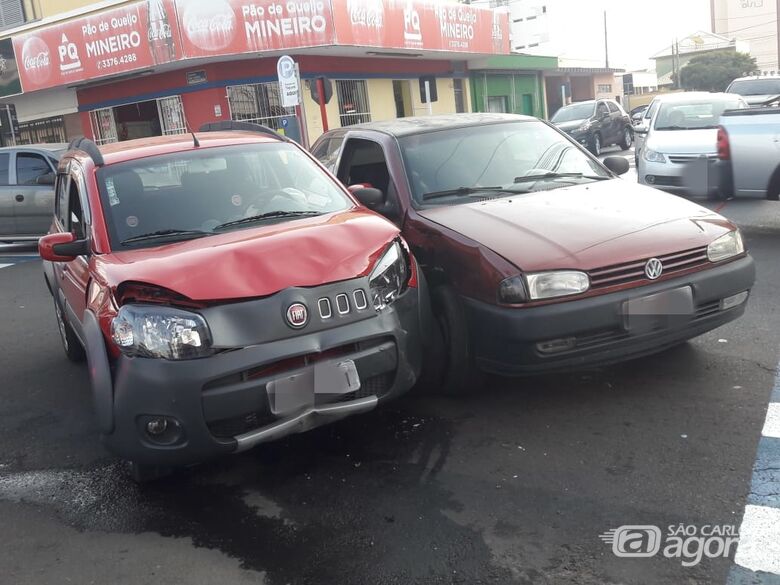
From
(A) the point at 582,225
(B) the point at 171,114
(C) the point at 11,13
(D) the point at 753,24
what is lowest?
(A) the point at 582,225

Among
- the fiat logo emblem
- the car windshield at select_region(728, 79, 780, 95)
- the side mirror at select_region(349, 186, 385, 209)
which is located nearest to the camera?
the fiat logo emblem

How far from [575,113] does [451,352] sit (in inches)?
759

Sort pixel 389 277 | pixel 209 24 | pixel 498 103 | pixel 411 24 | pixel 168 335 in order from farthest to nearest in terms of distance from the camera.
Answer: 1. pixel 498 103
2. pixel 411 24
3. pixel 209 24
4. pixel 389 277
5. pixel 168 335

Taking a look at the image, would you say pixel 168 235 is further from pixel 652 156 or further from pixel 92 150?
pixel 652 156

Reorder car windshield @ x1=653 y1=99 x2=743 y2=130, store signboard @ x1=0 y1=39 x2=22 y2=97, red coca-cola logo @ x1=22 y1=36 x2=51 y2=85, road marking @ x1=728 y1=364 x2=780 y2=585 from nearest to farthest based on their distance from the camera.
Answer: road marking @ x1=728 y1=364 x2=780 y2=585, car windshield @ x1=653 y1=99 x2=743 y2=130, red coca-cola logo @ x1=22 y1=36 x2=51 y2=85, store signboard @ x1=0 y1=39 x2=22 y2=97

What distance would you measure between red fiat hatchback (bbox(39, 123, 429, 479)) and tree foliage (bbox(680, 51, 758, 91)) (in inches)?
2805

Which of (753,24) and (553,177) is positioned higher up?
(753,24)

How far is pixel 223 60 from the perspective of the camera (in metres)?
20.0

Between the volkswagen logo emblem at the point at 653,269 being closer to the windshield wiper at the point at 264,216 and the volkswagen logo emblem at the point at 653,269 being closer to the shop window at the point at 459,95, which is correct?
the windshield wiper at the point at 264,216

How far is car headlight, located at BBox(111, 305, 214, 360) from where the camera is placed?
3207 mm

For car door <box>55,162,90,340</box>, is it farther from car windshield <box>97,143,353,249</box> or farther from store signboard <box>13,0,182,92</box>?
store signboard <box>13,0,182,92</box>

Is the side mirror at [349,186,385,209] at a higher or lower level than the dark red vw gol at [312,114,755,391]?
higher

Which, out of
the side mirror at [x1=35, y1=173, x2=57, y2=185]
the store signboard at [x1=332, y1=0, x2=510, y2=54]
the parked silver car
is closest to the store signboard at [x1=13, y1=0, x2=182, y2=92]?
the store signboard at [x1=332, y1=0, x2=510, y2=54]

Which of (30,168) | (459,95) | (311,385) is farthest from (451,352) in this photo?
(459,95)
